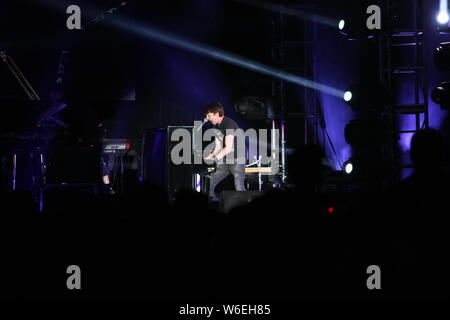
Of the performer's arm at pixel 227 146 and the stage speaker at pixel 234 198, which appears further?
the performer's arm at pixel 227 146

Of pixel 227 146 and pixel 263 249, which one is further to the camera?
pixel 227 146

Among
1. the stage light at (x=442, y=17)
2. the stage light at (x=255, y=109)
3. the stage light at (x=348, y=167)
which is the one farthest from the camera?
the stage light at (x=255, y=109)

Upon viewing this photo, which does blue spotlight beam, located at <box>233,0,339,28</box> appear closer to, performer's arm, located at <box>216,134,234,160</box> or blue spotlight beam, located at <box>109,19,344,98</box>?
blue spotlight beam, located at <box>109,19,344,98</box>

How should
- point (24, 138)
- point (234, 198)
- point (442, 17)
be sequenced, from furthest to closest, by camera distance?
point (24, 138) → point (442, 17) → point (234, 198)

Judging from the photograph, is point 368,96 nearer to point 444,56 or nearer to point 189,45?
point 444,56

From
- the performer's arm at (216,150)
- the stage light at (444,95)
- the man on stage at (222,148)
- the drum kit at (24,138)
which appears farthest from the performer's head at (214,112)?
the stage light at (444,95)

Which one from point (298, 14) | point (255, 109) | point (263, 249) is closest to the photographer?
point (263, 249)

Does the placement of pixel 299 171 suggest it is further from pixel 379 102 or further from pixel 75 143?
pixel 75 143

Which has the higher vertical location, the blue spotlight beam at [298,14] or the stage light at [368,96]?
the blue spotlight beam at [298,14]

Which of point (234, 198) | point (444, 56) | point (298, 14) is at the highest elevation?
point (298, 14)

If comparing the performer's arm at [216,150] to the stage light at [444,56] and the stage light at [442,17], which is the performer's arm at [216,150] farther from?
the stage light at [442,17]

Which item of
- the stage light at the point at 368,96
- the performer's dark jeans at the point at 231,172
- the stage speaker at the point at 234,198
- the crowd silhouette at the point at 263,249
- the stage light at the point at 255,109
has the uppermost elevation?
the stage light at the point at 255,109

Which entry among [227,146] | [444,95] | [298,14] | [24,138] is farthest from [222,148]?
[298,14]

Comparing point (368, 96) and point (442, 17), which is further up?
point (442, 17)
